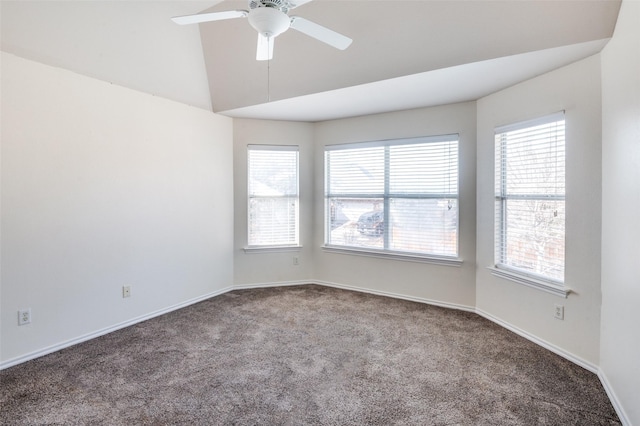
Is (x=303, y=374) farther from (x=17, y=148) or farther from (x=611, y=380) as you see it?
(x=17, y=148)

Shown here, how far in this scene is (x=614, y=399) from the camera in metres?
2.01

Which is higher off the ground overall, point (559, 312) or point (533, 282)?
point (533, 282)

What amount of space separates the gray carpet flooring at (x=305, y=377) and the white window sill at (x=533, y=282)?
19.6 inches

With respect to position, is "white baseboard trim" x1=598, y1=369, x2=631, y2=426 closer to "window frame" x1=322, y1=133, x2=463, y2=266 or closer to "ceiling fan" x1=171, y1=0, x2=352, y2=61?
"window frame" x1=322, y1=133, x2=463, y2=266

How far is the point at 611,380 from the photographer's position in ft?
6.91

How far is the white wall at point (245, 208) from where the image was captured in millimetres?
4418

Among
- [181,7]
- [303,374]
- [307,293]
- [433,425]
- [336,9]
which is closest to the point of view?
[433,425]

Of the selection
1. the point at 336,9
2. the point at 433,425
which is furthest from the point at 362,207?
the point at 433,425

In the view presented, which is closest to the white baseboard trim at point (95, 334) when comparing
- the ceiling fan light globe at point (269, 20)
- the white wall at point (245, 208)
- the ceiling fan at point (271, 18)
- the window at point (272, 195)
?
the white wall at point (245, 208)

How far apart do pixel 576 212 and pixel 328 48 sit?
2.42 m

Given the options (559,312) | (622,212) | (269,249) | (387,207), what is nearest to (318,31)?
(622,212)

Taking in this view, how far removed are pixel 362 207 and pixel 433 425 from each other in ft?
9.30

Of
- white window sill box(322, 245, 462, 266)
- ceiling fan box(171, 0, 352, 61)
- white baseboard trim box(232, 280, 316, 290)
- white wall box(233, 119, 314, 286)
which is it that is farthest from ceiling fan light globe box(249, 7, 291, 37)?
white baseboard trim box(232, 280, 316, 290)

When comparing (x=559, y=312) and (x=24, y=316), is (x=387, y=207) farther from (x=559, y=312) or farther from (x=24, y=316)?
(x=24, y=316)
